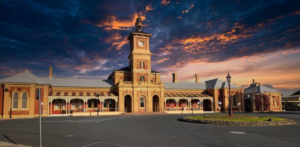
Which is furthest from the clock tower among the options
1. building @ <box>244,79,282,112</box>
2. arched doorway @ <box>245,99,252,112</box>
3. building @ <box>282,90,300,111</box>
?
building @ <box>282,90,300,111</box>

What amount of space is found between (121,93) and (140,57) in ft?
32.9

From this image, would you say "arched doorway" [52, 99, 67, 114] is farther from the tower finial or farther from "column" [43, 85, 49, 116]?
the tower finial

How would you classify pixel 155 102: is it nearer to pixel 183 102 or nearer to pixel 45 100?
pixel 183 102

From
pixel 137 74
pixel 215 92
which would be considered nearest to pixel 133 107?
pixel 137 74

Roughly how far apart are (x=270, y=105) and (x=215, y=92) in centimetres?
1609

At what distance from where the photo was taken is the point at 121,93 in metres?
47.3

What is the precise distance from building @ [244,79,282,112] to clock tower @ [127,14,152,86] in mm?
26799

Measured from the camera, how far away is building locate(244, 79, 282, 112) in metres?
56.5

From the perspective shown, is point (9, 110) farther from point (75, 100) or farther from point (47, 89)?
point (75, 100)

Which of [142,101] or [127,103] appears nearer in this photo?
[142,101]

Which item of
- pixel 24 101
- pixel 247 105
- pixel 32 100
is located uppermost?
pixel 32 100

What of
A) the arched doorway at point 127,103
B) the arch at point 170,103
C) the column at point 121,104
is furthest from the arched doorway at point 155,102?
the column at point 121,104

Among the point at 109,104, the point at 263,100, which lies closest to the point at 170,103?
the point at 109,104

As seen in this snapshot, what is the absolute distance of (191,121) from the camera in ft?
80.5
